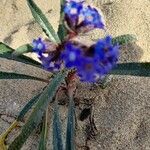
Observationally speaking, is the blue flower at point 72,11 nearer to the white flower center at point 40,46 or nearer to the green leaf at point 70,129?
the white flower center at point 40,46

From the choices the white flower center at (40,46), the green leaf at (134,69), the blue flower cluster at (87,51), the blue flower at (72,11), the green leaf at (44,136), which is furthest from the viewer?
the green leaf at (44,136)

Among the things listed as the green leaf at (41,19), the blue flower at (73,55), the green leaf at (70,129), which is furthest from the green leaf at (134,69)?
the blue flower at (73,55)

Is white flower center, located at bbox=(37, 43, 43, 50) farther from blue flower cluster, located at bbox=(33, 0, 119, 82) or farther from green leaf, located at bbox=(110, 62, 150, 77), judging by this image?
green leaf, located at bbox=(110, 62, 150, 77)

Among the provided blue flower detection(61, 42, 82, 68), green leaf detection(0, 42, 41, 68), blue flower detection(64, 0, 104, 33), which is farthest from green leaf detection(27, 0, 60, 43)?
blue flower detection(61, 42, 82, 68)

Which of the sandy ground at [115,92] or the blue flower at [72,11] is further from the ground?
the blue flower at [72,11]

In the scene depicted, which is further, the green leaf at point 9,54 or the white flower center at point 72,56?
the green leaf at point 9,54

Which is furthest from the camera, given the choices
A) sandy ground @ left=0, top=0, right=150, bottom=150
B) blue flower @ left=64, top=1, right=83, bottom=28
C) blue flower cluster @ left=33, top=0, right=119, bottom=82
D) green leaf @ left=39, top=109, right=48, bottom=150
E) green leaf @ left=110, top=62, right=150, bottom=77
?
sandy ground @ left=0, top=0, right=150, bottom=150

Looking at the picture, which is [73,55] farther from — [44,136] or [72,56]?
[44,136]

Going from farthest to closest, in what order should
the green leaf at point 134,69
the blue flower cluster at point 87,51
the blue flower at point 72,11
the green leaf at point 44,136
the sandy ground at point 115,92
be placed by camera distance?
the sandy ground at point 115,92 < the green leaf at point 44,136 < the green leaf at point 134,69 < the blue flower at point 72,11 < the blue flower cluster at point 87,51
